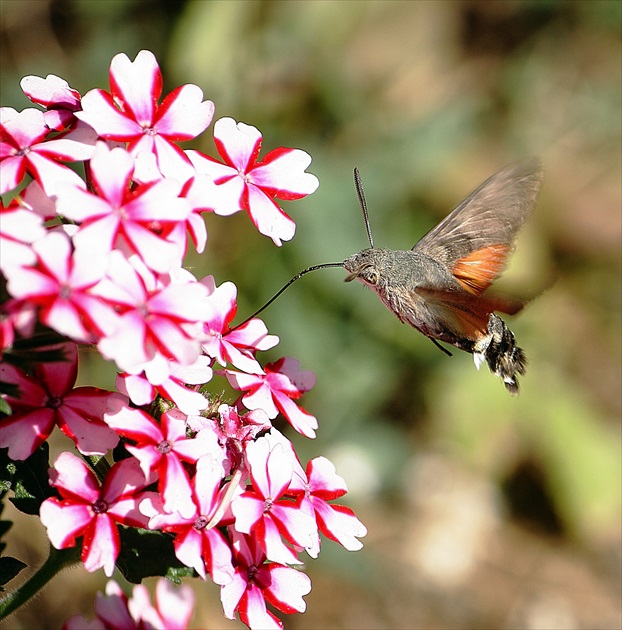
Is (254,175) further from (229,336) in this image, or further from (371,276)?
(371,276)

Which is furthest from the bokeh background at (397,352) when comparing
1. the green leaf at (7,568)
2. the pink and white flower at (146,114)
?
the pink and white flower at (146,114)

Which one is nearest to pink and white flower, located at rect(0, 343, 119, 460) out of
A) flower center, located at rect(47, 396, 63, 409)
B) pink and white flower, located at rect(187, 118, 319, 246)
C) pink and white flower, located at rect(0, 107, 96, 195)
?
flower center, located at rect(47, 396, 63, 409)

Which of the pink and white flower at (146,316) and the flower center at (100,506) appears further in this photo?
the flower center at (100,506)

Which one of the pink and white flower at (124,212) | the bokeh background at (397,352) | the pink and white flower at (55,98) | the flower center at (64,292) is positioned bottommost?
the bokeh background at (397,352)

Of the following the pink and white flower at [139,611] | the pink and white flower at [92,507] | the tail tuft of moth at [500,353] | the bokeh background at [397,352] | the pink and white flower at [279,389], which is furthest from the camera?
the bokeh background at [397,352]

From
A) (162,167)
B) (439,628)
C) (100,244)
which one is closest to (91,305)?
(100,244)

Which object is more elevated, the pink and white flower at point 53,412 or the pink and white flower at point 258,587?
the pink and white flower at point 53,412

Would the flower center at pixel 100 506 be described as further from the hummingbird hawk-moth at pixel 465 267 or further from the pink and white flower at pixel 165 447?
the hummingbird hawk-moth at pixel 465 267

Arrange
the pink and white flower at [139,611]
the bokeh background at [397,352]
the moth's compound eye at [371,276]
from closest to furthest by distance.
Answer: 1. the pink and white flower at [139,611]
2. the moth's compound eye at [371,276]
3. the bokeh background at [397,352]

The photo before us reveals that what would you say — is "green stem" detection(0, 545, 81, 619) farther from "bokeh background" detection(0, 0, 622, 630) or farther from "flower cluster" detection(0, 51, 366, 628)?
"bokeh background" detection(0, 0, 622, 630)
